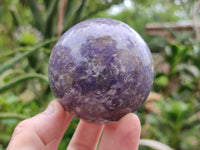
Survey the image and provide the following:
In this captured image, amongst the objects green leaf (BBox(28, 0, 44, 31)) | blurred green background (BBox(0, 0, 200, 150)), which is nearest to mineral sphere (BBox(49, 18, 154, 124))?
blurred green background (BBox(0, 0, 200, 150))

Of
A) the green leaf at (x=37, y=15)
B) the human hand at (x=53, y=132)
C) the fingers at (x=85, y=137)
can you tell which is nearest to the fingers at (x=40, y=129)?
the human hand at (x=53, y=132)

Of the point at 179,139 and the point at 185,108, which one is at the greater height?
the point at 185,108

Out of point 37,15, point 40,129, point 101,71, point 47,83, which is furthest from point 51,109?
point 37,15

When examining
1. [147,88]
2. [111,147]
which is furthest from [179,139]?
[147,88]

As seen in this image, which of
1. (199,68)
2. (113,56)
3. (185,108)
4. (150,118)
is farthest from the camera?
(199,68)

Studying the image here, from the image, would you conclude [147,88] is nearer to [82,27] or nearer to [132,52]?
[132,52]

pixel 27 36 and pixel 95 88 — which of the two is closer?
pixel 95 88

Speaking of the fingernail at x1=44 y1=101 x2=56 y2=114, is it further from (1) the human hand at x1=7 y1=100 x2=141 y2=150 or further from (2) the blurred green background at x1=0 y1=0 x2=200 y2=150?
(2) the blurred green background at x1=0 y1=0 x2=200 y2=150

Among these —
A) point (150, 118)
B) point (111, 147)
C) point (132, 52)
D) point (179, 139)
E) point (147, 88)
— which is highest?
point (132, 52)
